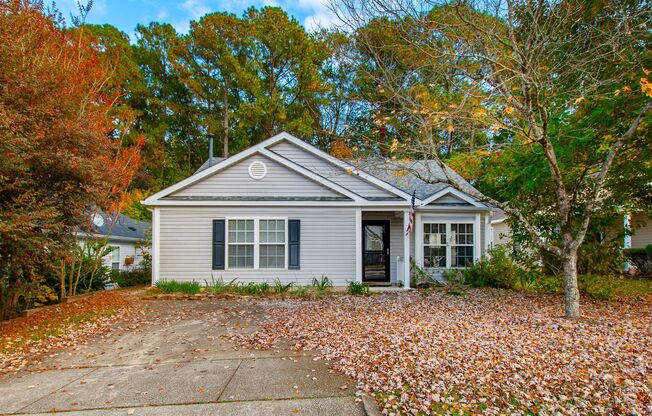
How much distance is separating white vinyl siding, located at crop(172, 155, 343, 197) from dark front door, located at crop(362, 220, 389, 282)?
2263 millimetres

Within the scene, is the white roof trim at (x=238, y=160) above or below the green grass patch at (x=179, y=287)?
above

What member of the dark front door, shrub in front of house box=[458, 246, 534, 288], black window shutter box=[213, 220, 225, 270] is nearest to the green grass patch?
black window shutter box=[213, 220, 225, 270]

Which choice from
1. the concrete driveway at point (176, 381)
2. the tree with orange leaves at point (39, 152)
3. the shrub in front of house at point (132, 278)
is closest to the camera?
the concrete driveway at point (176, 381)

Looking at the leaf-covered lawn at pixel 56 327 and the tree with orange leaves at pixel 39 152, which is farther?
the tree with orange leaves at pixel 39 152

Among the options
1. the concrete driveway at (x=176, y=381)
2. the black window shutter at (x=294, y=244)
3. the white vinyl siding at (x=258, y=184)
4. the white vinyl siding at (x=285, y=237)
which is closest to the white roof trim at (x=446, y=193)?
the white vinyl siding at (x=285, y=237)

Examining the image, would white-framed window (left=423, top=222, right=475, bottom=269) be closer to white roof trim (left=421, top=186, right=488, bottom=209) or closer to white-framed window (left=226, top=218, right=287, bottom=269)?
white roof trim (left=421, top=186, right=488, bottom=209)

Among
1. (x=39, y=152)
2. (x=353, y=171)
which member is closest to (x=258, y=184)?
(x=353, y=171)

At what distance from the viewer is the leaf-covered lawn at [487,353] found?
3586mm

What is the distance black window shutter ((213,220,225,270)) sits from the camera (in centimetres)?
1104

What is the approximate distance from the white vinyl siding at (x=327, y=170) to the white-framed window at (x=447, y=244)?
85.0 inches

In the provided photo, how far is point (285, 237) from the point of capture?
11242 millimetres

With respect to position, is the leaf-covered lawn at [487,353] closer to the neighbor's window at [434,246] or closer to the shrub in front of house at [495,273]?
the shrub in front of house at [495,273]

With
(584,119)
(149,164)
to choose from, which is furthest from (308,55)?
(584,119)

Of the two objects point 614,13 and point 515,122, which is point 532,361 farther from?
point 614,13
